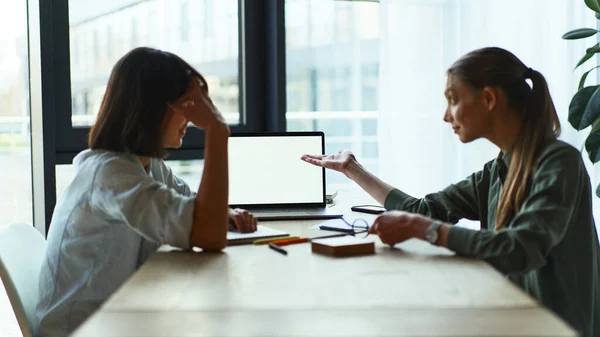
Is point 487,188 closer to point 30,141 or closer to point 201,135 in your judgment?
point 201,135

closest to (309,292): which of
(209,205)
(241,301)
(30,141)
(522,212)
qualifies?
(241,301)

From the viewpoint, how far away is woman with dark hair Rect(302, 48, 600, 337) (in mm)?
1550

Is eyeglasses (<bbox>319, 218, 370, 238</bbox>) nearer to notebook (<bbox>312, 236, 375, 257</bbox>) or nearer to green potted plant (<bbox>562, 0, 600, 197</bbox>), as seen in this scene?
notebook (<bbox>312, 236, 375, 257</bbox>)

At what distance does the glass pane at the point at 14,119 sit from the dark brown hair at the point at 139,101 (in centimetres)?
152

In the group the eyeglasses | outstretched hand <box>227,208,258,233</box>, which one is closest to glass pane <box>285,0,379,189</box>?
the eyeglasses

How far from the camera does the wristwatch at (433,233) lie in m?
1.61

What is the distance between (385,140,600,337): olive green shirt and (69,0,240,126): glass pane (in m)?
1.99

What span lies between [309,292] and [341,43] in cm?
247

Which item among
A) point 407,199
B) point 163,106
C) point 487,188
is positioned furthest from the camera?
point 407,199

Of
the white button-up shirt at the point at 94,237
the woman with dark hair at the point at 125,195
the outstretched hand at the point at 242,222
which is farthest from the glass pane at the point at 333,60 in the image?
the white button-up shirt at the point at 94,237

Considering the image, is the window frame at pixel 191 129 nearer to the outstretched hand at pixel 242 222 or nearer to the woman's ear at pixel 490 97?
the outstretched hand at pixel 242 222

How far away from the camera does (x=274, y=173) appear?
2.48 metres

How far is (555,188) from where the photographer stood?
1.58m

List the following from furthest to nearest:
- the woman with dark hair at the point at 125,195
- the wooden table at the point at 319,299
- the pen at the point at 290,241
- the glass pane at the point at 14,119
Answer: the glass pane at the point at 14,119
the pen at the point at 290,241
the woman with dark hair at the point at 125,195
the wooden table at the point at 319,299
